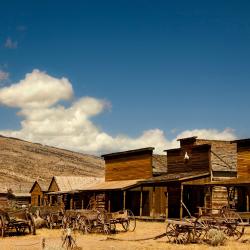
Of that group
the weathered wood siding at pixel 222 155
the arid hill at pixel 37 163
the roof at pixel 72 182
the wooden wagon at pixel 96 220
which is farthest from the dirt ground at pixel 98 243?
the arid hill at pixel 37 163

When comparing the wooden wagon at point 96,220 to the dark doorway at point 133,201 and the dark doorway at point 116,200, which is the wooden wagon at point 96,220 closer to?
the dark doorway at point 133,201

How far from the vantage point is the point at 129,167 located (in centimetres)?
4744

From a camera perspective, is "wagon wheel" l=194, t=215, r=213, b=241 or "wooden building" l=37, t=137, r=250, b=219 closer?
"wagon wheel" l=194, t=215, r=213, b=241

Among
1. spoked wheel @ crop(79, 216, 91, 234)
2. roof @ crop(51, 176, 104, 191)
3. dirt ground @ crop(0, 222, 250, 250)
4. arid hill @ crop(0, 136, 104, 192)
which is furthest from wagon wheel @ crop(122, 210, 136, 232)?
arid hill @ crop(0, 136, 104, 192)

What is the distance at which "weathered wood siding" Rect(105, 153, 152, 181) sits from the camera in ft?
148

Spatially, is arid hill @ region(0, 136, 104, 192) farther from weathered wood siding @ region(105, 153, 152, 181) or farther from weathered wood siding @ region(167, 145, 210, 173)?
weathered wood siding @ region(167, 145, 210, 173)

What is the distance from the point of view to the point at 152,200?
41.0 meters

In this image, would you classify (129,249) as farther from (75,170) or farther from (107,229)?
(75,170)

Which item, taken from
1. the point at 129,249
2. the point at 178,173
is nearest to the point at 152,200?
the point at 178,173

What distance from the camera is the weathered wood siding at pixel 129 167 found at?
148ft

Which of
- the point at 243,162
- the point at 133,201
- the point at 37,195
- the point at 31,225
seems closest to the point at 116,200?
the point at 133,201

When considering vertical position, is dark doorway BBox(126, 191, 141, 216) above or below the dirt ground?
above

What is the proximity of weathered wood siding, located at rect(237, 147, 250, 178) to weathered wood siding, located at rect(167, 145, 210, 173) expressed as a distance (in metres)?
2.50

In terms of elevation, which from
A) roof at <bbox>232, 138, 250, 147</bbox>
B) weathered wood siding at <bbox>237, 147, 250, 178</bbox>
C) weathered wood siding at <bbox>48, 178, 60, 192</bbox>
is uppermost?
roof at <bbox>232, 138, 250, 147</bbox>
